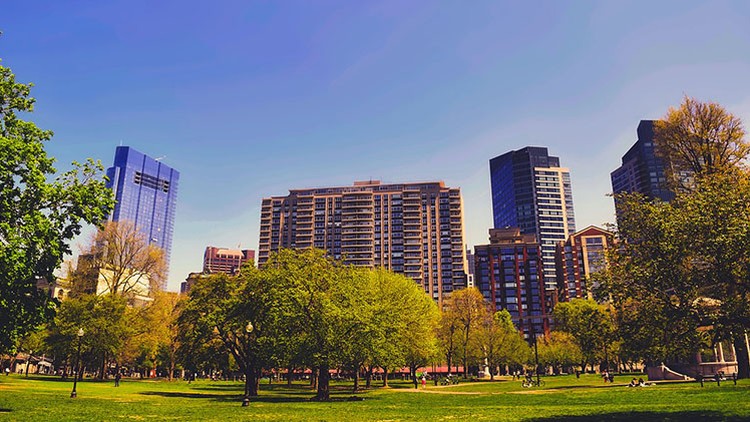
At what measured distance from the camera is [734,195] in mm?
18984

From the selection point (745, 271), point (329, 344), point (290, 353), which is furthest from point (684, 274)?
point (290, 353)

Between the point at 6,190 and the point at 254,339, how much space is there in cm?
2849

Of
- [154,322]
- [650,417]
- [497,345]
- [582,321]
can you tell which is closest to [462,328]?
[497,345]

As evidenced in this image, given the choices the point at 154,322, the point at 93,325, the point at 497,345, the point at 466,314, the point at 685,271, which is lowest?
the point at 497,345

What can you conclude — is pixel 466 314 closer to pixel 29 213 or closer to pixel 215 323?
pixel 215 323

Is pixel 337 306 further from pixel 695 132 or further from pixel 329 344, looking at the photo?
pixel 695 132

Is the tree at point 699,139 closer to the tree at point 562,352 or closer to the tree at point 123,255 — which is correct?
the tree at point 123,255

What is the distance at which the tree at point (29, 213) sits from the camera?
2402 cm

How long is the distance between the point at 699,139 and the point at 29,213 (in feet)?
167

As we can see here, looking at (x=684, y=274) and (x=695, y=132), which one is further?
(x=695, y=132)

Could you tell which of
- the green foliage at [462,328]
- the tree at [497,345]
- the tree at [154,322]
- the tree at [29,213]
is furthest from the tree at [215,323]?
the tree at [497,345]

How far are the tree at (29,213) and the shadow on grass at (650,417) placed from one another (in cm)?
2527

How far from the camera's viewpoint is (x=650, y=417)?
21.8 metres

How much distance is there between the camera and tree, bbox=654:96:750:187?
4256 cm
